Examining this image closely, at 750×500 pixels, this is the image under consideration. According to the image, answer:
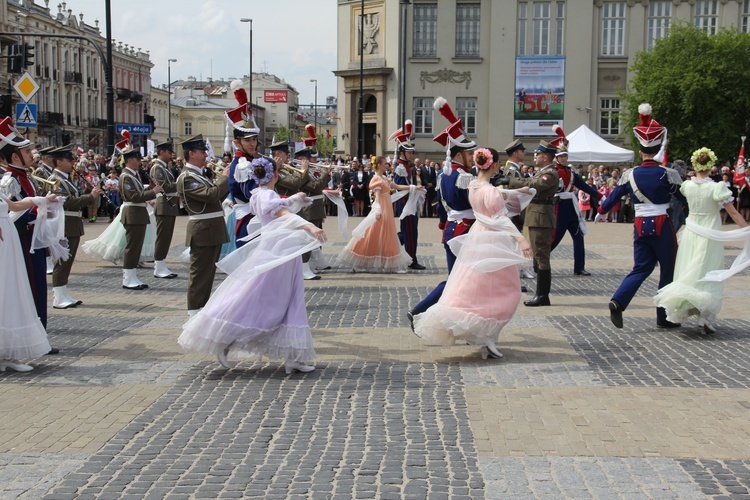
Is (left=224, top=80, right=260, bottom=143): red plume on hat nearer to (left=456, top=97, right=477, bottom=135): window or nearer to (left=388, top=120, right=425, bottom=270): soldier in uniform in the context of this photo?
(left=388, top=120, right=425, bottom=270): soldier in uniform

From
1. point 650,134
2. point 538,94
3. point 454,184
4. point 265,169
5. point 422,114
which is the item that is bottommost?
point 454,184

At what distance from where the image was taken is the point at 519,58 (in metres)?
48.7

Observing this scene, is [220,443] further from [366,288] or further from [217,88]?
[217,88]

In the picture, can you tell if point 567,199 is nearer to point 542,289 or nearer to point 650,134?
point 542,289

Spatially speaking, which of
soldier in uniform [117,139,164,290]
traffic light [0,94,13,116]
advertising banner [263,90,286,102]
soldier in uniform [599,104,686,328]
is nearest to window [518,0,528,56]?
traffic light [0,94,13,116]

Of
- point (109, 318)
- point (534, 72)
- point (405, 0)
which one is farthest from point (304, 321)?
point (534, 72)

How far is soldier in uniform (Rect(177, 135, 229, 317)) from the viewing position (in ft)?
31.2

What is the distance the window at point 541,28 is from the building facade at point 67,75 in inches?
1236

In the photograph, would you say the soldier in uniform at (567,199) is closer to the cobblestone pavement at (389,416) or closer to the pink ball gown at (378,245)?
the pink ball gown at (378,245)

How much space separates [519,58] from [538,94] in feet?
6.79

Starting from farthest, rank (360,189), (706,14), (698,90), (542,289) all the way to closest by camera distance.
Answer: (706,14)
(698,90)
(360,189)
(542,289)

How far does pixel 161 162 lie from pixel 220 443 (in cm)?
814

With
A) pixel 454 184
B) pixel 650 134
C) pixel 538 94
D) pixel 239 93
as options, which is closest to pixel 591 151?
pixel 650 134

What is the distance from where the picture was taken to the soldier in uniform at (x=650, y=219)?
31.6ft
